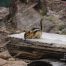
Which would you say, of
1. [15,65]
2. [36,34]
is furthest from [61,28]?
[36,34]

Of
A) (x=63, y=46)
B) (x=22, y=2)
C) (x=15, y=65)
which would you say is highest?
(x=22, y=2)

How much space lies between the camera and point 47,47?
4.27 meters

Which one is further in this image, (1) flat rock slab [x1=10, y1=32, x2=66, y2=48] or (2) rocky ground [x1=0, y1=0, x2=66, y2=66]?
(2) rocky ground [x1=0, y1=0, x2=66, y2=66]

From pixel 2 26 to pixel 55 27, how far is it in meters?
2.40

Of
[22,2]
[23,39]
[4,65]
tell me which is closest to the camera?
[23,39]

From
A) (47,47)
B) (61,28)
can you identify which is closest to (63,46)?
(47,47)

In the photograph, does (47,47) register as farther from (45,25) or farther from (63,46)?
(45,25)

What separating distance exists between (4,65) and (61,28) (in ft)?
8.94

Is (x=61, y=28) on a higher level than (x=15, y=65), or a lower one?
higher

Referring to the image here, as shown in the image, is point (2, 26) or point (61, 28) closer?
point (61, 28)

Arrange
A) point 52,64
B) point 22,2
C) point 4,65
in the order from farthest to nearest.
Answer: point 22,2 → point 4,65 → point 52,64

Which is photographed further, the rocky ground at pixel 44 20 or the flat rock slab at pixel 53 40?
the rocky ground at pixel 44 20

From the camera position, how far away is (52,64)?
4.09m

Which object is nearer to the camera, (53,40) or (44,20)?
(53,40)
